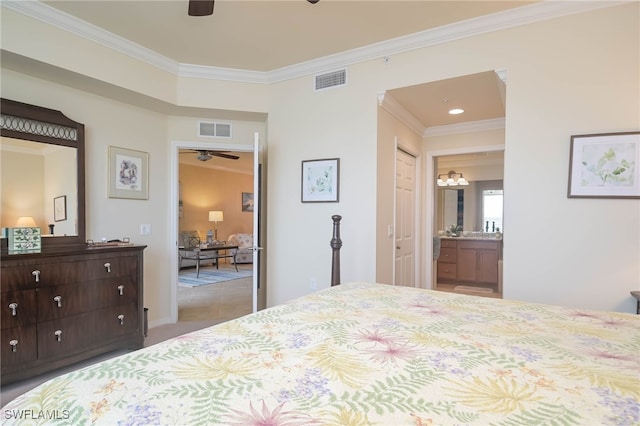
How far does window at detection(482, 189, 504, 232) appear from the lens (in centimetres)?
652

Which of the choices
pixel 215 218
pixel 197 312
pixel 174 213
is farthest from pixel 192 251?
pixel 174 213

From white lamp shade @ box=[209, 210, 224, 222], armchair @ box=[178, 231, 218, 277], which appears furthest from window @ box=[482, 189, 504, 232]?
white lamp shade @ box=[209, 210, 224, 222]

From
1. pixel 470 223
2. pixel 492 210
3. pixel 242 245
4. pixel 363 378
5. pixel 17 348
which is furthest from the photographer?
pixel 242 245

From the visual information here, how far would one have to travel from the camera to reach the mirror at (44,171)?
8.45 ft

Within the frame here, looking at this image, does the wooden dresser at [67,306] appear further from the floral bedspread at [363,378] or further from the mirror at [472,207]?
the mirror at [472,207]

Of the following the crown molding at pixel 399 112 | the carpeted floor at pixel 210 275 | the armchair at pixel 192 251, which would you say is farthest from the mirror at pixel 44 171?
the armchair at pixel 192 251

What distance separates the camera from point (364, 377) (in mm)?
886

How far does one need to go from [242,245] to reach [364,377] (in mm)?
7940

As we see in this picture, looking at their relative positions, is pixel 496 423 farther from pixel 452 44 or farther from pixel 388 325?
pixel 452 44

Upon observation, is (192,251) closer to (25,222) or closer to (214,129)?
(214,129)

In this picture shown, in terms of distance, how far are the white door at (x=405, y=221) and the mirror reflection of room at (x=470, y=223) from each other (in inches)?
62.7

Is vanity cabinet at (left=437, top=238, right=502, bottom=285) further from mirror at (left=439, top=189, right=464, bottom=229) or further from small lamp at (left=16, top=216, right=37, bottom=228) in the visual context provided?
small lamp at (left=16, top=216, right=37, bottom=228)

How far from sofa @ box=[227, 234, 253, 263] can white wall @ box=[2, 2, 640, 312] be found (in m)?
4.37

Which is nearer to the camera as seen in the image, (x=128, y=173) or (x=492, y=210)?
(x=128, y=173)
